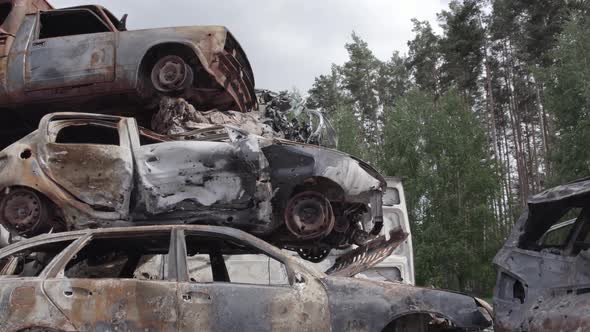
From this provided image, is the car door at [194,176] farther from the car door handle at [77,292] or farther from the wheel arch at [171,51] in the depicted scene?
the wheel arch at [171,51]

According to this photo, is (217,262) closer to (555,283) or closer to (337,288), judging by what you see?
(337,288)

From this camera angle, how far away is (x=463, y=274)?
74.3 feet

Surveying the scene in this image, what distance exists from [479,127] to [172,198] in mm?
22318

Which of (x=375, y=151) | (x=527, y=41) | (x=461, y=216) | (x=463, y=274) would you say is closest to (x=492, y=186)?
(x=461, y=216)

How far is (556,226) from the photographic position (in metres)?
4.55

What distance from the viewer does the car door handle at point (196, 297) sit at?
3.73 meters

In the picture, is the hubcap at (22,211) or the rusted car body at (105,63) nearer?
the hubcap at (22,211)

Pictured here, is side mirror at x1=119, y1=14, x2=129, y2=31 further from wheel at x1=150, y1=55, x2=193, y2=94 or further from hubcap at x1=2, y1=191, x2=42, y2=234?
hubcap at x1=2, y1=191, x2=42, y2=234

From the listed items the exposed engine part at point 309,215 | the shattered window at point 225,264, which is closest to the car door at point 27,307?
the shattered window at point 225,264

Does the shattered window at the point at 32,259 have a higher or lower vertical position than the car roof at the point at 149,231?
lower

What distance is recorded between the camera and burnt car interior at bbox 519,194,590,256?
4219mm

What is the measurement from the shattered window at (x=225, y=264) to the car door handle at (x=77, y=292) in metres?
0.65

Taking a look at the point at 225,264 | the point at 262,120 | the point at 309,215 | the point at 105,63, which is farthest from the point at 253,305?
the point at 105,63

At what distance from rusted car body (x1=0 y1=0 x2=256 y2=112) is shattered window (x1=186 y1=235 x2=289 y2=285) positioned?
8.22 ft
